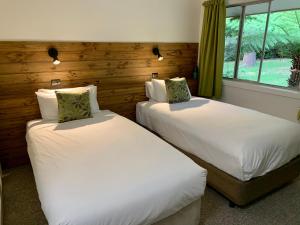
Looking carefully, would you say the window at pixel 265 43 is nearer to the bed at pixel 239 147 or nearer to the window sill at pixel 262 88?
the window sill at pixel 262 88

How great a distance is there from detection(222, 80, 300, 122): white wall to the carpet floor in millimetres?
1087

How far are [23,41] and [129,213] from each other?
7.52ft

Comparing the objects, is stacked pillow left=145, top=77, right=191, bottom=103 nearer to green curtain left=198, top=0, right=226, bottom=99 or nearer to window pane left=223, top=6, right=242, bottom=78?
green curtain left=198, top=0, right=226, bottom=99

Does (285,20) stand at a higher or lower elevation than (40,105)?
higher

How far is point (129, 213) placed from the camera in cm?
132

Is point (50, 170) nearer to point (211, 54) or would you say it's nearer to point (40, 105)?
point (40, 105)

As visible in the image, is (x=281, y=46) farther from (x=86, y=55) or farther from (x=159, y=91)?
(x=86, y=55)

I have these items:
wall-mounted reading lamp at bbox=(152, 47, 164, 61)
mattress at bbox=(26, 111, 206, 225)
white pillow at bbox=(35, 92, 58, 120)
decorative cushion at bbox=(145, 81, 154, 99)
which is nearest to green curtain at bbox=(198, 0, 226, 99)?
wall-mounted reading lamp at bbox=(152, 47, 164, 61)

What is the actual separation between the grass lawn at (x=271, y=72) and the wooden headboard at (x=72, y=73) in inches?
36.4

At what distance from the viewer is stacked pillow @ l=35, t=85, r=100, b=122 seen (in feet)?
8.15

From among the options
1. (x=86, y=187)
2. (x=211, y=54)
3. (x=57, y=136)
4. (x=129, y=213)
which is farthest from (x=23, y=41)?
(x=211, y=54)

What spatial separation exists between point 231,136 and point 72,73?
208 centimetres

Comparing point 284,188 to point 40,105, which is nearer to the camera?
point 284,188

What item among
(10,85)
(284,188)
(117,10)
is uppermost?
(117,10)
